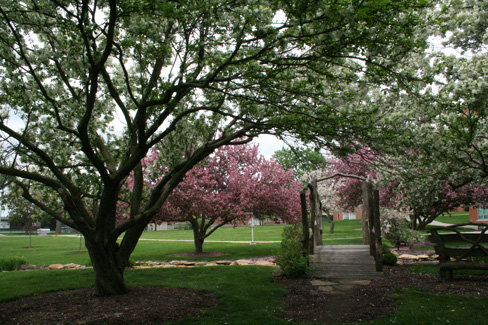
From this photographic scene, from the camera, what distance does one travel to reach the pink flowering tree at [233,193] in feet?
59.9

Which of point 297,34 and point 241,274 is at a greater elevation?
point 297,34

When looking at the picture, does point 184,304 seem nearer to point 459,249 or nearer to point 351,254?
point 351,254

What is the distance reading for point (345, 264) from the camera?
32.5 feet

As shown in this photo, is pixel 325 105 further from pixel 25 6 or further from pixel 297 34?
pixel 25 6

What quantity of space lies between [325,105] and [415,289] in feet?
15.1

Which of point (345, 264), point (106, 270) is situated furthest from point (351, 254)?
point (106, 270)

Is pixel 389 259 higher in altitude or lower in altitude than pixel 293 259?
lower

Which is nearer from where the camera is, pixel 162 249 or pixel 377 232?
pixel 377 232

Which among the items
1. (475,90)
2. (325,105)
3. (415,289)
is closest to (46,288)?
(325,105)

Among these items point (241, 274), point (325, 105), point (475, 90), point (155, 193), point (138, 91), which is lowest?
point (241, 274)

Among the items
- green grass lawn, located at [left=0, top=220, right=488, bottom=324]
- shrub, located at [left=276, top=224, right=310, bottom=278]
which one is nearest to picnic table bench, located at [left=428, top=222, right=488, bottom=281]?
green grass lawn, located at [left=0, top=220, right=488, bottom=324]

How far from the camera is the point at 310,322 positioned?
21.0 ft

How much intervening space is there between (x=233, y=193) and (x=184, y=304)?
11.7m

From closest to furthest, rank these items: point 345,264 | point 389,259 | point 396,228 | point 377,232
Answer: point 377,232 → point 345,264 → point 389,259 → point 396,228
